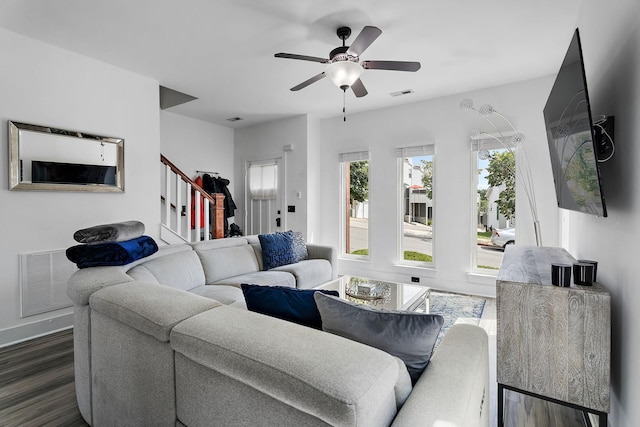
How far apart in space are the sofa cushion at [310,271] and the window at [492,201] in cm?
200

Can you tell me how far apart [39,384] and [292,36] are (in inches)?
126

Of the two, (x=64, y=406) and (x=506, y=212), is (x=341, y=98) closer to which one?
(x=506, y=212)

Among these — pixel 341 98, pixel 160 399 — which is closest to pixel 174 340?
pixel 160 399

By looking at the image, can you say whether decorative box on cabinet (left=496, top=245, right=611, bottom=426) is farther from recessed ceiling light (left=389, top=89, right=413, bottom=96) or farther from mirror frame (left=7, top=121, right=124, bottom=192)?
mirror frame (left=7, top=121, right=124, bottom=192)

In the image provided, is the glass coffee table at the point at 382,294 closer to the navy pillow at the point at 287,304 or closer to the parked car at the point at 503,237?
the navy pillow at the point at 287,304

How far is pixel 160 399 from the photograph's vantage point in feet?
3.93

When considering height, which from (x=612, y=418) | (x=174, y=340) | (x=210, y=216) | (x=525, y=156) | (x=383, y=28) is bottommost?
(x=612, y=418)

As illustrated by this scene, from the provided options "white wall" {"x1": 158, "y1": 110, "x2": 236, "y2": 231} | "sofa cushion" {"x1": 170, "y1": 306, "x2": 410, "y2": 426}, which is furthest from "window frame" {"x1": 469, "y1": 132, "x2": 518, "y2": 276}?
"white wall" {"x1": 158, "y1": 110, "x2": 236, "y2": 231}

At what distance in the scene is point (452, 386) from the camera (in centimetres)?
93

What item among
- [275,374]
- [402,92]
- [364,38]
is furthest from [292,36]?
[275,374]

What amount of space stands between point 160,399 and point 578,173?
2.15 meters

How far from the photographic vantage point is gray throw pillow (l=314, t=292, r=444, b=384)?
1.00 m

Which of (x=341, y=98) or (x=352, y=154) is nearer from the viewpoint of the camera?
(x=341, y=98)

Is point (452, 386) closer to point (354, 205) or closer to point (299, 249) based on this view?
point (299, 249)
